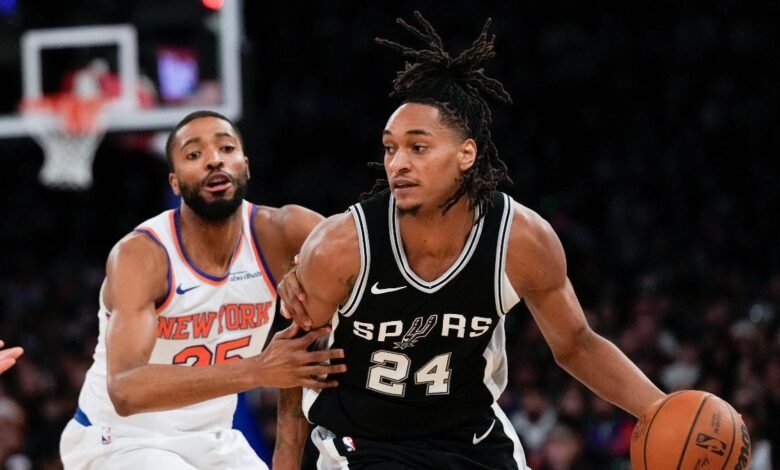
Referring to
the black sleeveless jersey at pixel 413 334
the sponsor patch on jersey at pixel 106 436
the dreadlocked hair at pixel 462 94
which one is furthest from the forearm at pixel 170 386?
the dreadlocked hair at pixel 462 94

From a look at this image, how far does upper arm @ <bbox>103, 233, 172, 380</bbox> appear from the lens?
3771mm

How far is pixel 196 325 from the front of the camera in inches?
161

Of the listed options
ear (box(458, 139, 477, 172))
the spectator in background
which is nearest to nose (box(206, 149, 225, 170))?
ear (box(458, 139, 477, 172))

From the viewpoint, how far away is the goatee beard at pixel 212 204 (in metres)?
4.18

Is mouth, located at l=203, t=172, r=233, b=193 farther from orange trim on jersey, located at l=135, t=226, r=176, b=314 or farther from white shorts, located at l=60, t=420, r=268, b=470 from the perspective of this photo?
white shorts, located at l=60, t=420, r=268, b=470

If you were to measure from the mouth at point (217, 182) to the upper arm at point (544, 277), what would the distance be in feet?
3.79

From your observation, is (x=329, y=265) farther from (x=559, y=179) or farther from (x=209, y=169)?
(x=559, y=179)

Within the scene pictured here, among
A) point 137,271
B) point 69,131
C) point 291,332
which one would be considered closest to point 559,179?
point 69,131

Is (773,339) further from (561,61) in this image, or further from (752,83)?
(561,61)

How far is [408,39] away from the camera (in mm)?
14117

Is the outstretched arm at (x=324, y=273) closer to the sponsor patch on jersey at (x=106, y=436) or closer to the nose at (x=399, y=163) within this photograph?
the nose at (x=399, y=163)

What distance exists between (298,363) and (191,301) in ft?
2.41

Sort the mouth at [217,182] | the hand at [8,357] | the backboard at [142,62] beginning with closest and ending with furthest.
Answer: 1. the hand at [8,357]
2. the mouth at [217,182]
3. the backboard at [142,62]

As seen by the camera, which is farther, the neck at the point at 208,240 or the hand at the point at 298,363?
the neck at the point at 208,240
